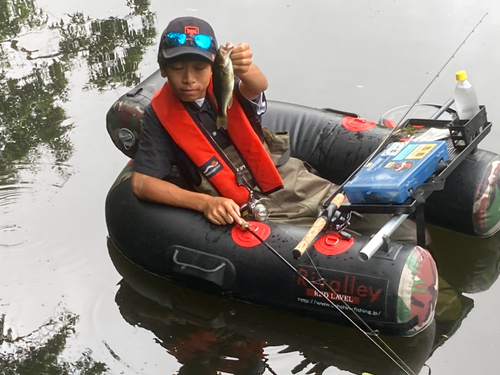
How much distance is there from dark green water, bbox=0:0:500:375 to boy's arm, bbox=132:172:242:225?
0.57 meters

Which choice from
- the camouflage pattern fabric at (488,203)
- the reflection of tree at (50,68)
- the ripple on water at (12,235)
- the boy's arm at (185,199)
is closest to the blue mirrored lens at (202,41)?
the boy's arm at (185,199)

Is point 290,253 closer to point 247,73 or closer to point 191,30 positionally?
point 247,73

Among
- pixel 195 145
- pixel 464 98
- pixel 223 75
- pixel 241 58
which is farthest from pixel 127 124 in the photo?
pixel 464 98

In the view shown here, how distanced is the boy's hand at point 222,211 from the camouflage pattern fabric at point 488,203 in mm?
1287

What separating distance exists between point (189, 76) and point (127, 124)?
0.92m

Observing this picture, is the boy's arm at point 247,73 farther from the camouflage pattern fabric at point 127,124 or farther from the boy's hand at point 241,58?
the camouflage pattern fabric at point 127,124

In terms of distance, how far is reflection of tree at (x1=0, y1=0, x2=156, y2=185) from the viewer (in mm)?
5418

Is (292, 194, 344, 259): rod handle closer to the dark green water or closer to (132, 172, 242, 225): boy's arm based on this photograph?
(132, 172, 242, 225): boy's arm

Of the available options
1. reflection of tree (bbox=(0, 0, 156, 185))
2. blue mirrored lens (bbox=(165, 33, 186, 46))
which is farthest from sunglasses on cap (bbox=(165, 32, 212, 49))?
reflection of tree (bbox=(0, 0, 156, 185))

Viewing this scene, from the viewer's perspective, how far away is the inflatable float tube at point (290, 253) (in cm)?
305

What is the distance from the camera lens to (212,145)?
345 centimetres

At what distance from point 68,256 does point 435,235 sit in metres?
2.22

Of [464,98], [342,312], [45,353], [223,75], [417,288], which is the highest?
[223,75]

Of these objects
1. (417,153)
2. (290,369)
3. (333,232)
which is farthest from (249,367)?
(417,153)
